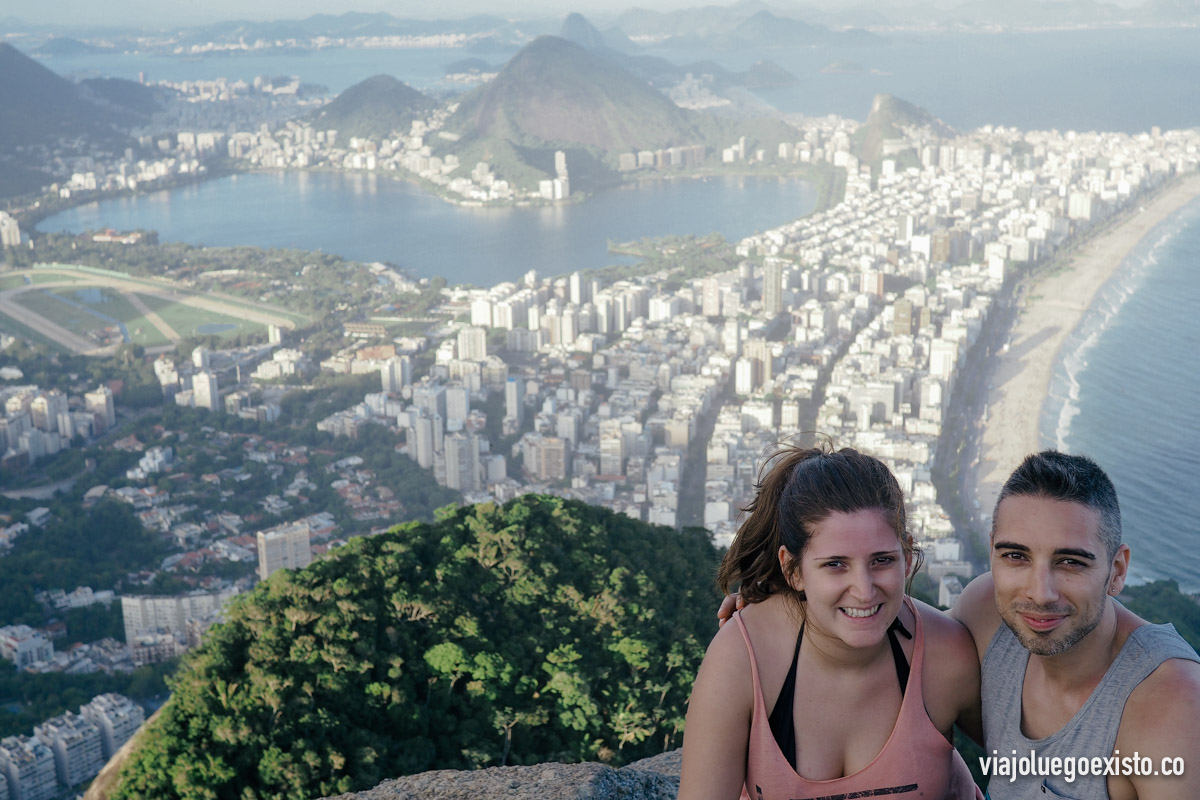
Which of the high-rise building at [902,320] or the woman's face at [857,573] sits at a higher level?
the woman's face at [857,573]

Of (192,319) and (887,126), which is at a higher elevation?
(887,126)

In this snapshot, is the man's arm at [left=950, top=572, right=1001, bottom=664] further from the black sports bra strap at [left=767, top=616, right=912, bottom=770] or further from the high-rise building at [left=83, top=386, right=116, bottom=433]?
the high-rise building at [left=83, top=386, right=116, bottom=433]

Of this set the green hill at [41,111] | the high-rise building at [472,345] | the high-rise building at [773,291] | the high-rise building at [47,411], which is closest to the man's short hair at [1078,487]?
the high-rise building at [47,411]

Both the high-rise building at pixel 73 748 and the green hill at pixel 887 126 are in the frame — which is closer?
the high-rise building at pixel 73 748

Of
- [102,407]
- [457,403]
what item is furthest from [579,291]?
[102,407]

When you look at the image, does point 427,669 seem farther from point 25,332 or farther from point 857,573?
point 25,332

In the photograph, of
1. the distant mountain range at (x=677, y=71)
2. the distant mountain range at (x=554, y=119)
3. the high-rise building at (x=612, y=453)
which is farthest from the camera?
the distant mountain range at (x=677, y=71)

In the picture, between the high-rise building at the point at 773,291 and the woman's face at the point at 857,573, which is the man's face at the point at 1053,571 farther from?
the high-rise building at the point at 773,291

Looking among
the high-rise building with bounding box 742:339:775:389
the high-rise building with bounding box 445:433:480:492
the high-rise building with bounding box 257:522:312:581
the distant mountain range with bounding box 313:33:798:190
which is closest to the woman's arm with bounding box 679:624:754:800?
the high-rise building with bounding box 257:522:312:581
